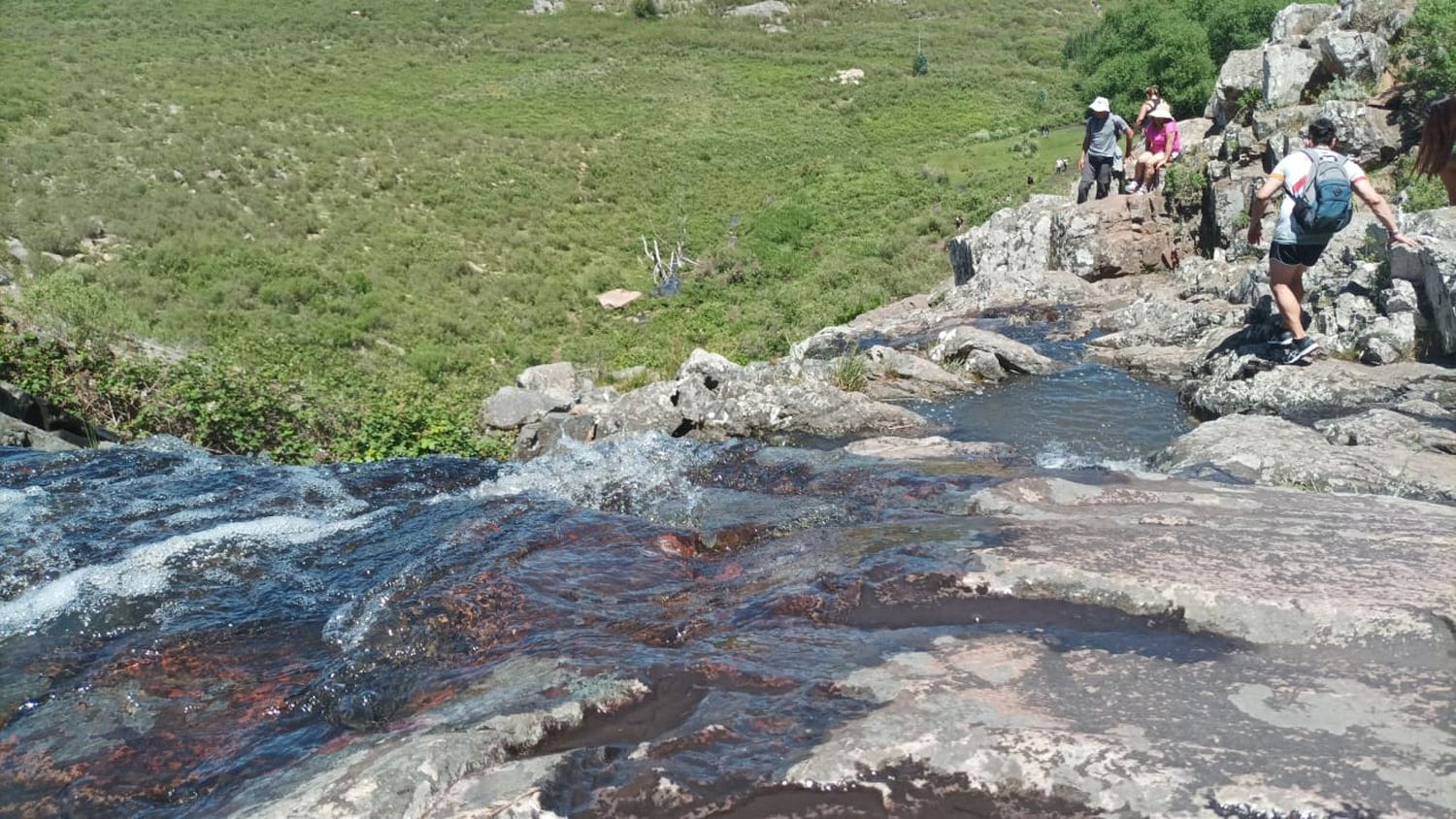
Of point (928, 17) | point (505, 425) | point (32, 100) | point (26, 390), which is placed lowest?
point (505, 425)

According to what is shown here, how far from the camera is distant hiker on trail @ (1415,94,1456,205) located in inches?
297

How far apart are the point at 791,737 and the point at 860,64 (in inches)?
2679

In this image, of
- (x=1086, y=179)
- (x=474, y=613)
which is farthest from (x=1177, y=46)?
(x=474, y=613)

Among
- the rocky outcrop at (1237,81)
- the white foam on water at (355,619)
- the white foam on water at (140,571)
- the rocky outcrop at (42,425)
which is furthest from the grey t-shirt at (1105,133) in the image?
the rocky outcrop at (42,425)

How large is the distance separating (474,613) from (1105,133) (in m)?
18.1

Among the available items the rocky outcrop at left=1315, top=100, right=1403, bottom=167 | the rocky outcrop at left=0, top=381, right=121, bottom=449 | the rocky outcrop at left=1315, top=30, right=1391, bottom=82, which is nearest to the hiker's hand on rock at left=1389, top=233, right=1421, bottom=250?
the rocky outcrop at left=1315, top=100, right=1403, bottom=167

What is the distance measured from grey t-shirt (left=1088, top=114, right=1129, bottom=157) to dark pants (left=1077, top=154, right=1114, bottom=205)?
0.14 metres

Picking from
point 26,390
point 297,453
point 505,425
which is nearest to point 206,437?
point 297,453

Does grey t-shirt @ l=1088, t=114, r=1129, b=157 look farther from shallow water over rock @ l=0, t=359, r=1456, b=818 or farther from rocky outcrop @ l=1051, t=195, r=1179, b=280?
shallow water over rock @ l=0, t=359, r=1456, b=818

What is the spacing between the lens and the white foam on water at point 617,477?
7570 mm

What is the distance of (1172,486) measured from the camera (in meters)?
6.43

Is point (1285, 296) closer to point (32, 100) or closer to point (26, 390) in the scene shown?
point (26, 390)

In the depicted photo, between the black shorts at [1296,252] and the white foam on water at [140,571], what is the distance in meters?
9.05

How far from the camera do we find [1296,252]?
31.2 ft
